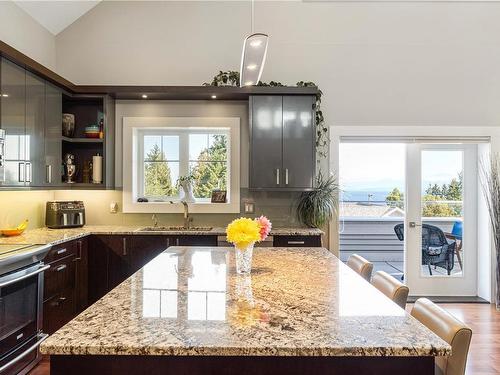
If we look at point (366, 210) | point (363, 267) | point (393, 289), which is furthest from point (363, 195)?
point (393, 289)

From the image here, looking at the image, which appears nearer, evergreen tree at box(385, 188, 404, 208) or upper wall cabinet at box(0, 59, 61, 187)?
upper wall cabinet at box(0, 59, 61, 187)

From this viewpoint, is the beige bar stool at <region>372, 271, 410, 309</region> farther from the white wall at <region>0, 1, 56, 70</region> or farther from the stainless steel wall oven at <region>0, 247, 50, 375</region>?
the white wall at <region>0, 1, 56, 70</region>

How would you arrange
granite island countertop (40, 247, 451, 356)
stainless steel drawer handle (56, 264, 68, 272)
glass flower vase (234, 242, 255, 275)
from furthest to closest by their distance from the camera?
1. stainless steel drawer handle (56, 264, 68, 272)
2. glass flower vase (234, 242, 255, 275)
3. granite island countertop (40, 247, 451, 356)

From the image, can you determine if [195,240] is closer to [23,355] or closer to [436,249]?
[23,355]

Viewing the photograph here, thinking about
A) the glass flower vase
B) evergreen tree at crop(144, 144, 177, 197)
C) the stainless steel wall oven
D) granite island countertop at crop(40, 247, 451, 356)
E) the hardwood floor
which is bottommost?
the hardwood floor

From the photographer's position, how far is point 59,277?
3.37 meters

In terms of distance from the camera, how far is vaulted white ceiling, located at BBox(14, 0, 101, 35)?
409 centimetres

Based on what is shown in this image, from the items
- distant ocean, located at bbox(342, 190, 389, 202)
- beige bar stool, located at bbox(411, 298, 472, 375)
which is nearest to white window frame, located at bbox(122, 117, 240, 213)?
distant ocean, located at bbox(342, 190, 389, 202)

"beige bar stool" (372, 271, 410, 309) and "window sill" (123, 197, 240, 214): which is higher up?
"window sill" (123, 197, 240, 214)

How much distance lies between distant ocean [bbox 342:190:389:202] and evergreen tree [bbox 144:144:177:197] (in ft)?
7.35

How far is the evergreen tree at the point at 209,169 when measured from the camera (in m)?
4.77

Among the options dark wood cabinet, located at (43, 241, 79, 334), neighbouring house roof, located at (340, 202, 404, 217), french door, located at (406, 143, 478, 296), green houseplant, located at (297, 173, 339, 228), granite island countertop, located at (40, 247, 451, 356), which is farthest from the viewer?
neighbouring house roof, located at (340, 202, 404, 217)

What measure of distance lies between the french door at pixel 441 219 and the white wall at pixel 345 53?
47 centimetres

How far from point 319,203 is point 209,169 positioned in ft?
4.70
